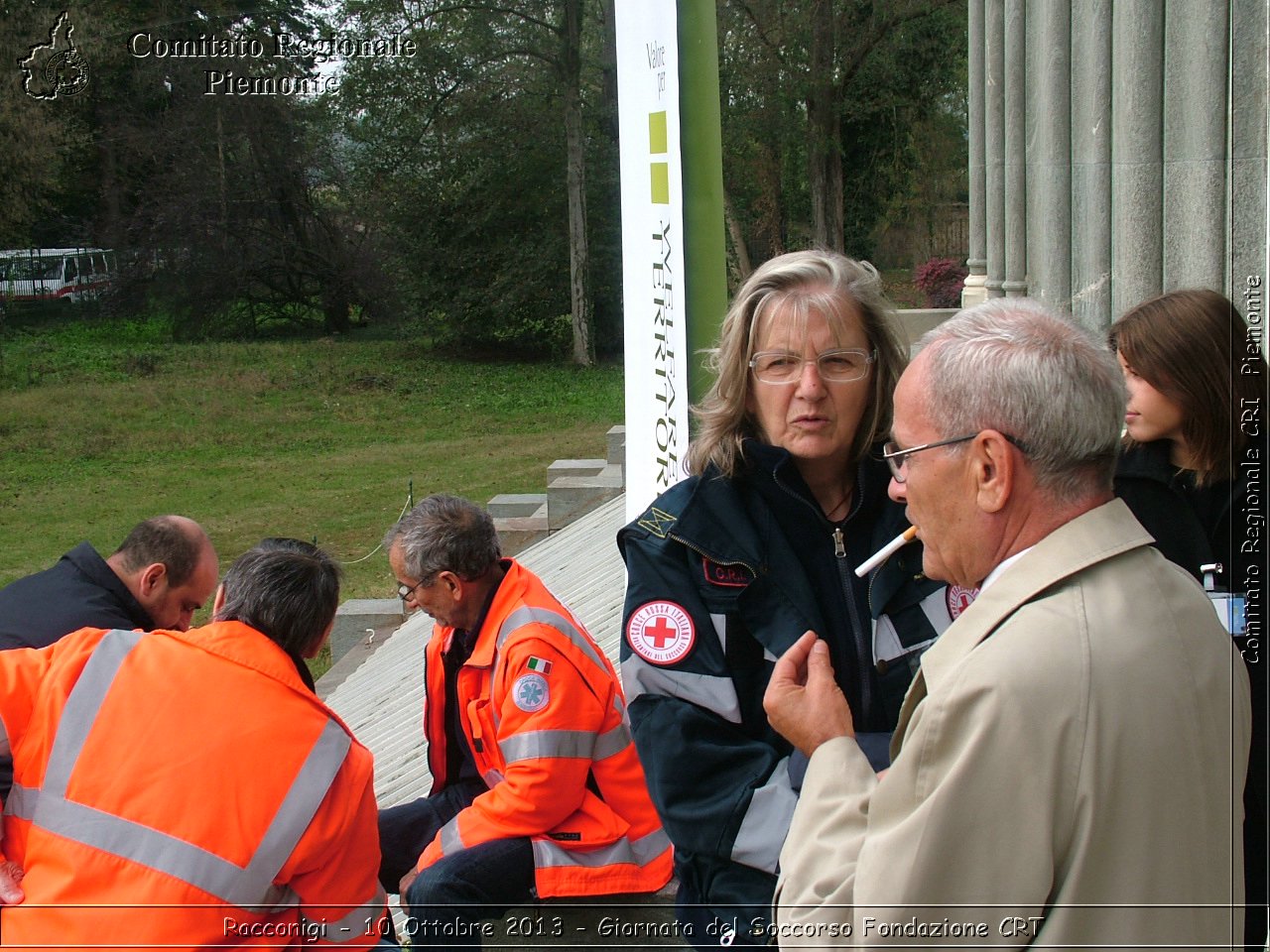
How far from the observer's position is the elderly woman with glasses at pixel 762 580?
2242 mm

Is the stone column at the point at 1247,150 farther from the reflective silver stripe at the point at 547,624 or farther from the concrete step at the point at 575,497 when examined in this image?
the concrete step at the point at 575,497

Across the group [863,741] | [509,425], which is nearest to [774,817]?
[863,741]

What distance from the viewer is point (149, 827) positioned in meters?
2.52

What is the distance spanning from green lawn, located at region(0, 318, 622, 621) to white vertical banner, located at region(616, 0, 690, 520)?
8562 mm

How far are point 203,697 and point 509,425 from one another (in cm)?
1975

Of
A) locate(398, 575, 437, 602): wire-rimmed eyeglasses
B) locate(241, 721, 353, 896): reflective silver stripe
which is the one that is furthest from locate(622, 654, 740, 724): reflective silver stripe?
locate(398, 575, 437, 602): wire-rimmed eyeglasses

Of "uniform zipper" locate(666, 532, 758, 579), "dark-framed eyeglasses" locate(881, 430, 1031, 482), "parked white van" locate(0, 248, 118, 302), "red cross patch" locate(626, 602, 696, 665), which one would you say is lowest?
"red cross patch" locate(626, 602, 696, 665)

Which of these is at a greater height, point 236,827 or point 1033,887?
point 1033,887

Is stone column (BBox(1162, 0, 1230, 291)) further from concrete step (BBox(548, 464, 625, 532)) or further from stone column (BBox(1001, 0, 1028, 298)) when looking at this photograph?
concrete step (BBox(548, 464, 625, 532))

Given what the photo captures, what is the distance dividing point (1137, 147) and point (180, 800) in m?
4.16

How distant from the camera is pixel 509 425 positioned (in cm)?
2234

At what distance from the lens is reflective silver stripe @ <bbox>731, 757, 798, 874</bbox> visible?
217 cm

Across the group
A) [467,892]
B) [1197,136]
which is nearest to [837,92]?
[1197,136]

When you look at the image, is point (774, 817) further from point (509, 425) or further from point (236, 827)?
point (509, 425)
